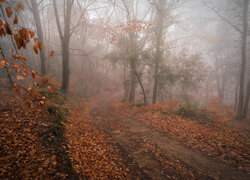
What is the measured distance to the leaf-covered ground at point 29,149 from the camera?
3.01 metres

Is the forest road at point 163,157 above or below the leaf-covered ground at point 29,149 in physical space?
below

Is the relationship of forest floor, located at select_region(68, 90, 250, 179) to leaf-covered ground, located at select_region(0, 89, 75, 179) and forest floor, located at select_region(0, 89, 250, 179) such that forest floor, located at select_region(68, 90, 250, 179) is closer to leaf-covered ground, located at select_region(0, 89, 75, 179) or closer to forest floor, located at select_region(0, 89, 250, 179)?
forest floor, located at select_region(0, 89, 250, 179)

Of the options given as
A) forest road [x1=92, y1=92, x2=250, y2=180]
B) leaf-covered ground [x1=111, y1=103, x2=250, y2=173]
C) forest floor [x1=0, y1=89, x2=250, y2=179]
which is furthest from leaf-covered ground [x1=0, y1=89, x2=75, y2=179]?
leaf-covered ground [x1=111, y1=103, x2=250, y2=173]

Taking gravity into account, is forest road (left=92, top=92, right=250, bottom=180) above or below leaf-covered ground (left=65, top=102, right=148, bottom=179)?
below

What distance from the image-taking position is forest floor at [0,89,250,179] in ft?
11.1

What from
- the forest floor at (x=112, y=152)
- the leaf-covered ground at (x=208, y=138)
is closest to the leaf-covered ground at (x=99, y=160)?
the forest floor at (x=112, y=152)

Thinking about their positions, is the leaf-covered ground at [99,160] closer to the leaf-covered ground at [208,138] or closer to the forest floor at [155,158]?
the forest floor at [155,158]

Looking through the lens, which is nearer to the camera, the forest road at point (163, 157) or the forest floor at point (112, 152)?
the forest floor at point (112, 152)

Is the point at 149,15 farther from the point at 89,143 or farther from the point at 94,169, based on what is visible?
the point at 94,169

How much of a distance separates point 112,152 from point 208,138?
193 inches

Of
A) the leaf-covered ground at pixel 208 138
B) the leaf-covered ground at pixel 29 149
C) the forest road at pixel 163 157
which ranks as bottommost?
the forest road at pixel 163 157

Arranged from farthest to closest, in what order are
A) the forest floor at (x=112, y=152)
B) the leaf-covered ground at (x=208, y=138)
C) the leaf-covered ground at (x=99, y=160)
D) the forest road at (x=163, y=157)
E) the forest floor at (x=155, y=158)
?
the leaf-covered ground at (x=208, y=138)
the forest road at (x=163, y=157)
the forest floor at (x=155, y=158)
the leaf-covered ground at (x=99, y=160)
the forest floor at (x=112, y=152)

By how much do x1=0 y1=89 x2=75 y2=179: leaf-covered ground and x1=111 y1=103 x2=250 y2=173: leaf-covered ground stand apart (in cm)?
563

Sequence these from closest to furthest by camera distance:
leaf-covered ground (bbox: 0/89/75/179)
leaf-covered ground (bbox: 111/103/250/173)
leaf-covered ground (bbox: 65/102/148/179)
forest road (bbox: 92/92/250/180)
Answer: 1. leaf-covered ground (bbox: 0/89/75/179)
2. leaf-covered ground (bbox: 65/102/148/179)
3. forest road (bbox: 92/92/250/180)
4. leaf-covered ground (bbox: 111/103/250/173)
